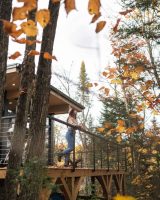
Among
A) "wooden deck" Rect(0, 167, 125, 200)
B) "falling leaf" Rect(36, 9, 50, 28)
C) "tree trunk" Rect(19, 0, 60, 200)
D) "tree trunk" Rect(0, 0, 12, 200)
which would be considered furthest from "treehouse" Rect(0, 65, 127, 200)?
"falling leaf" Rect(36, 9, 50, 28)

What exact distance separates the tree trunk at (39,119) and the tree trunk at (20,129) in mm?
317

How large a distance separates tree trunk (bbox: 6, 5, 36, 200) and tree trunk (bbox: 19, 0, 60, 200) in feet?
1.04

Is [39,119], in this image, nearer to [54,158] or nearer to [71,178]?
[71,178]

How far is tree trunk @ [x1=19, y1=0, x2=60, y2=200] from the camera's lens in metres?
4.91

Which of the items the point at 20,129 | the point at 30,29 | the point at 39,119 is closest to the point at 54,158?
the point at 20,129

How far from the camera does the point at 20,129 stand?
5922 millimetres

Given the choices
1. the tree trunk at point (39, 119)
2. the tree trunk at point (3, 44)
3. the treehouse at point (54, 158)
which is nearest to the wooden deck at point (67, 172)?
the treehouse at point (54, 158)

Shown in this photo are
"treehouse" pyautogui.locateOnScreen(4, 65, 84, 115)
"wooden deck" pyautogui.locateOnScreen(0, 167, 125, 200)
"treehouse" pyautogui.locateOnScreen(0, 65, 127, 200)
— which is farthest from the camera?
"treehouse" pyautogui.locateOnScreen(4, 65, 84, 115)

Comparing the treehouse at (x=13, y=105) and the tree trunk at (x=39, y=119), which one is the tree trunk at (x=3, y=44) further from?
the treehouse at (x=13, y=105)

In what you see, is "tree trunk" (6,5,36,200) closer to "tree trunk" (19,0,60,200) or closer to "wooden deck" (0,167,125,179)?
"tree trunk" (19,0,60,200)

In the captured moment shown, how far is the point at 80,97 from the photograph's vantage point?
3441cm

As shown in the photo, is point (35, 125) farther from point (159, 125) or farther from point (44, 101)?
point (159, 125)

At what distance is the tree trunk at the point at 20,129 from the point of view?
5469 mm

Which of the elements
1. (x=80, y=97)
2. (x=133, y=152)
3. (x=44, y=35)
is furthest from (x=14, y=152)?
(x=80, y=97)
